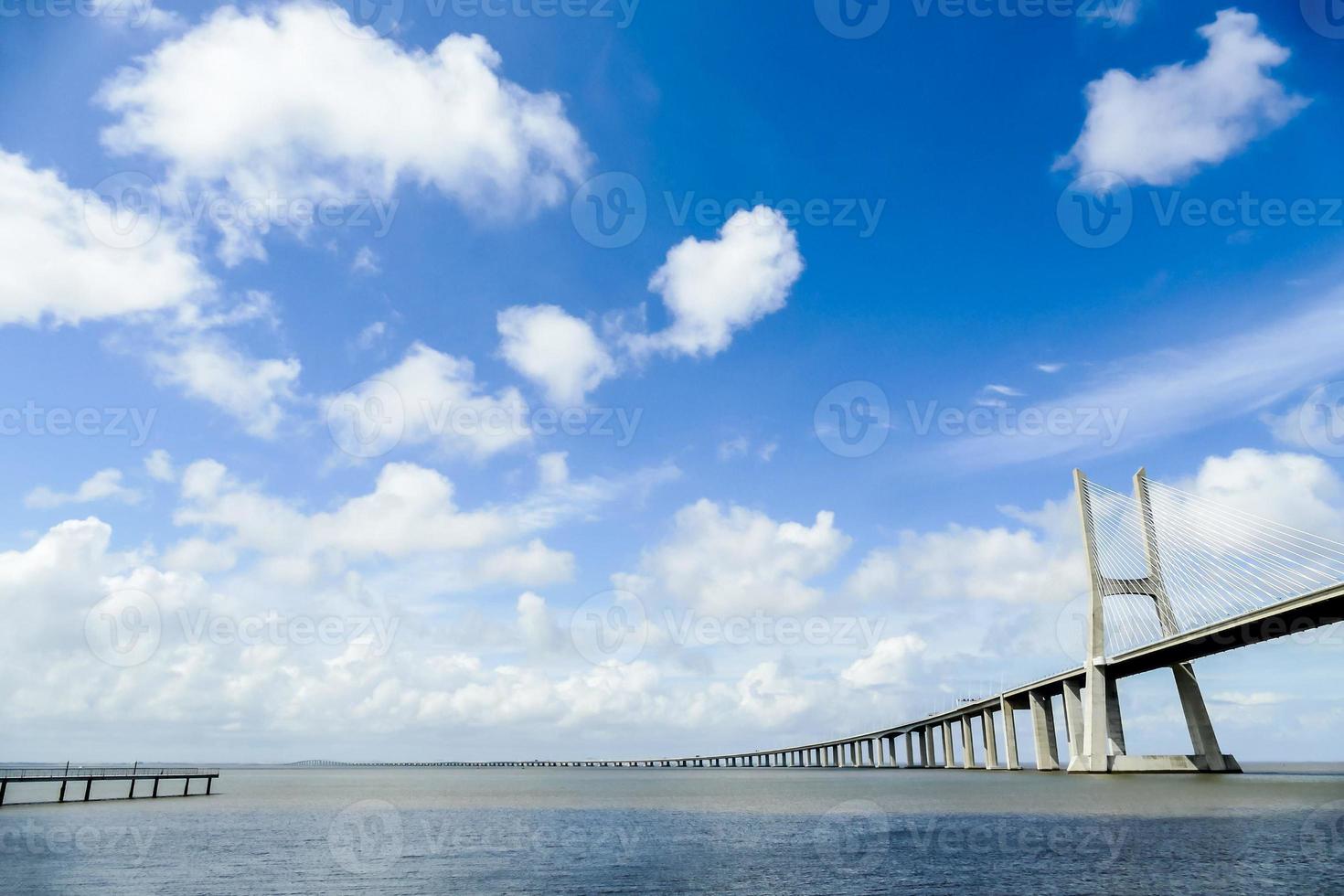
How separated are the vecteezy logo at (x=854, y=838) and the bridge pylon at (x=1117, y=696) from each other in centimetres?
4127

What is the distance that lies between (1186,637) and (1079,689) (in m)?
31.6

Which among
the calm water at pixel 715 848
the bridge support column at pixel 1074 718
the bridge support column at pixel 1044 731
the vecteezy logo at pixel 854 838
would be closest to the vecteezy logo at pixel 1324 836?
the calm water at pixel 715 848

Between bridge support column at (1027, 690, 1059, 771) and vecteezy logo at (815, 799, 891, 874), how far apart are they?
211 feet

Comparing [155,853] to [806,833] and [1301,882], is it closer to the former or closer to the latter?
[806,833]

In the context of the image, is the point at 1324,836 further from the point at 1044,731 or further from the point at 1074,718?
the point at 1044,731

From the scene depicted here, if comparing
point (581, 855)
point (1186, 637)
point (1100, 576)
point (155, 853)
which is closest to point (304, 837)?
point (155, 853)

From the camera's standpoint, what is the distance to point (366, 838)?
52.7 meters

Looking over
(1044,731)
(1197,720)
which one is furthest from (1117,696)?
(1044,731)

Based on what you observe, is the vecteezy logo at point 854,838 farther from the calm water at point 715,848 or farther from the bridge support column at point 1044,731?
the bridge support column at point 1044,731

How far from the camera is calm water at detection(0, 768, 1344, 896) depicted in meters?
33.8

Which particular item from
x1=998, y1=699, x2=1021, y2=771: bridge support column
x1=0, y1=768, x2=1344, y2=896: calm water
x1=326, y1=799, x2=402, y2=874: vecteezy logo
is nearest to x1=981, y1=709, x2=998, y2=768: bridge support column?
x1=998, y1=699, x2=1021, y2=771: bridge support column

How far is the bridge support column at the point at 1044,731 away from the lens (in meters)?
126

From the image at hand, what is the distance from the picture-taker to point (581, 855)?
4291 cm

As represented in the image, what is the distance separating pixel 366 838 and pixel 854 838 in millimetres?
29028
